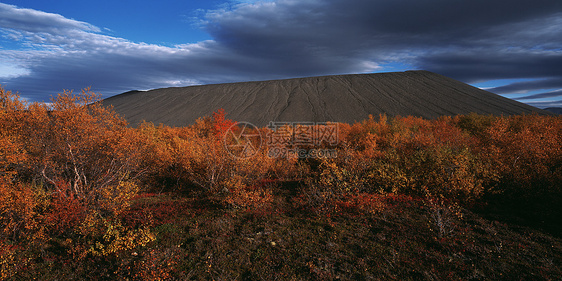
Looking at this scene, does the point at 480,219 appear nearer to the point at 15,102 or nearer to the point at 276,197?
the point at 276,197

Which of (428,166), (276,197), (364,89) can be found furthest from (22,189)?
(364,89)

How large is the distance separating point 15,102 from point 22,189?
4.78m

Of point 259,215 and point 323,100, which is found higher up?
point 323,100

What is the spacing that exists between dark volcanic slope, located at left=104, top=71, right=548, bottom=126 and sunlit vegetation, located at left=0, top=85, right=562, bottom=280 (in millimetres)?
45101

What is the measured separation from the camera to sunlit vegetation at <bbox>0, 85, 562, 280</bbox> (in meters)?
6.90

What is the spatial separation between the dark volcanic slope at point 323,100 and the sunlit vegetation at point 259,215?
148 ft

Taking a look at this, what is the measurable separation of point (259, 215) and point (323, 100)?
6216cm

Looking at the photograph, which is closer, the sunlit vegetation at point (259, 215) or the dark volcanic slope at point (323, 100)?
the sunlit vegetation at point (259, 215)

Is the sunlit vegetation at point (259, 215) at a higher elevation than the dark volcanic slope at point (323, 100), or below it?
below

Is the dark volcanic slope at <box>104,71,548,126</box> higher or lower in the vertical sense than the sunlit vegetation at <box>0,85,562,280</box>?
higher

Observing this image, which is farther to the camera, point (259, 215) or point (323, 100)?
point (323, 100)

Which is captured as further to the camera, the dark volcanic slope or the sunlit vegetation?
the dark volcanic slope

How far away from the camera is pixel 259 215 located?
10.6 metres

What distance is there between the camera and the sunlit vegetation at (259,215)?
22.6 feet
